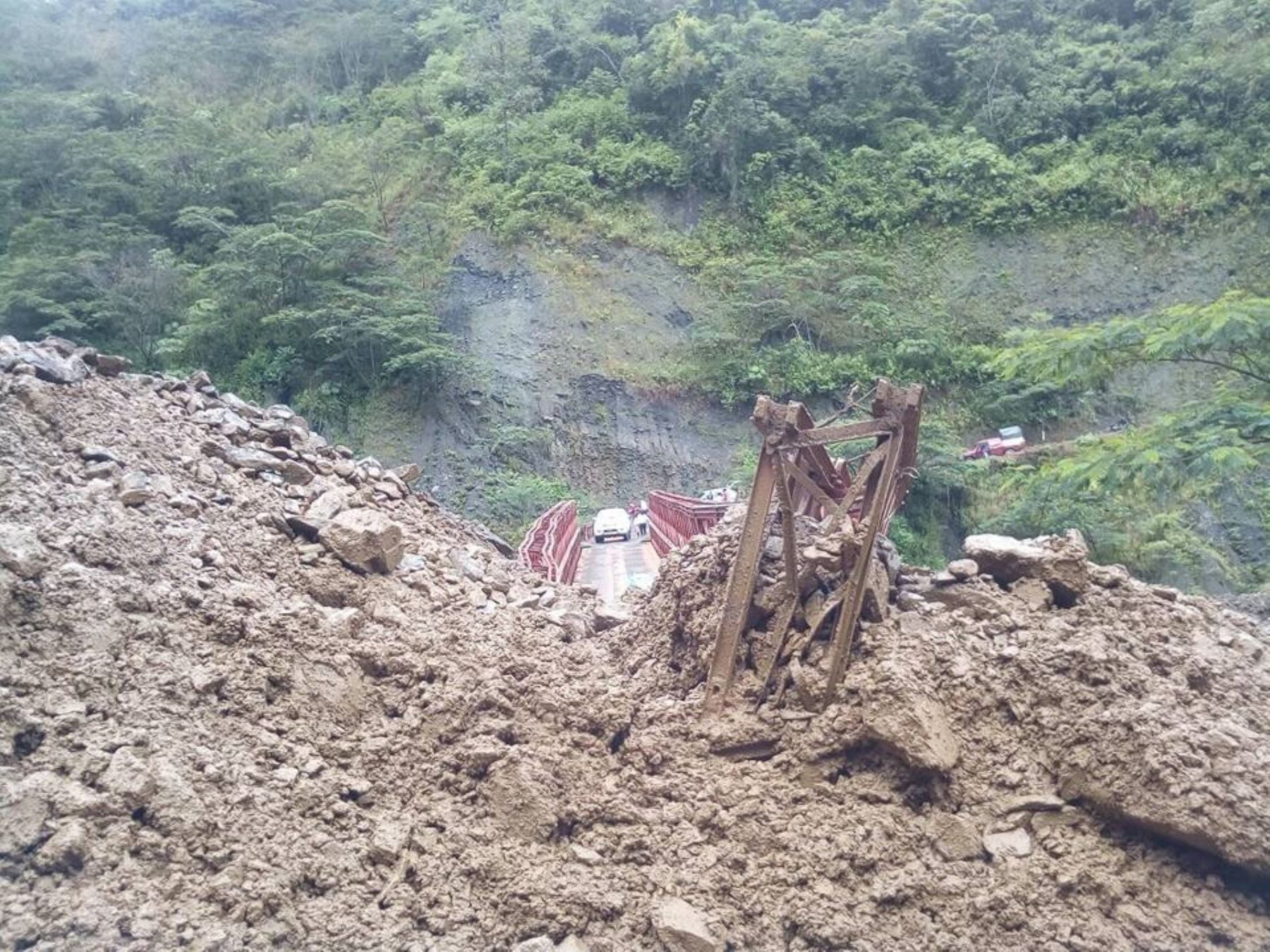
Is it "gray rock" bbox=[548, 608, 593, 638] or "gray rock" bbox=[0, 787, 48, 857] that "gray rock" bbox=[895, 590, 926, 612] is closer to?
"gray rock" bbox=[548, 608, 593, 638]

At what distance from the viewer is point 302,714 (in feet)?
16.6

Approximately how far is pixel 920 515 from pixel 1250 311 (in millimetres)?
13982

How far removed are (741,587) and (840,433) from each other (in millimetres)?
1013

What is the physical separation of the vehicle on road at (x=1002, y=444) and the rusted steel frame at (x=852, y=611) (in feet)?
68.0

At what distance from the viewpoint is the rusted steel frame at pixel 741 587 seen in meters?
5.26

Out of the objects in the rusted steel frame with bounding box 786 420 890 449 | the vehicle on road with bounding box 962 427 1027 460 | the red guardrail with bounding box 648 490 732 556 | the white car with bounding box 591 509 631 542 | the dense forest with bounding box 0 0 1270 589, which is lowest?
the white car with bounding box 591 509 631 542

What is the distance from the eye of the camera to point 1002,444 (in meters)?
26.8

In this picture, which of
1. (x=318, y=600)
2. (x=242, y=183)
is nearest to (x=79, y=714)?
(x=318, y=600)

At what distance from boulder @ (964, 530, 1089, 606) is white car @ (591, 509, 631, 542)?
Result: 1814cm

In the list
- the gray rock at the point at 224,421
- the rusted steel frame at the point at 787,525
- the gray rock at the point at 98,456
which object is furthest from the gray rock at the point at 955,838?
the gray rock at the point at 224,421

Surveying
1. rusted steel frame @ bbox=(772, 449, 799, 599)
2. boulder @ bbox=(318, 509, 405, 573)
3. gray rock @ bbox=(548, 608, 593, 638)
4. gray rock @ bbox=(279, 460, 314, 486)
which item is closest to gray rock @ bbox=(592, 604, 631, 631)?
gray rock @ bbox=(548, 608, 593, 638)

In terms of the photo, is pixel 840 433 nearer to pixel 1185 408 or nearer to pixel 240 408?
pixel 1185 408

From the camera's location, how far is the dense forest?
89.5 ft

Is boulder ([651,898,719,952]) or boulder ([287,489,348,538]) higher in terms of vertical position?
boulder ([651,898,719,952])
